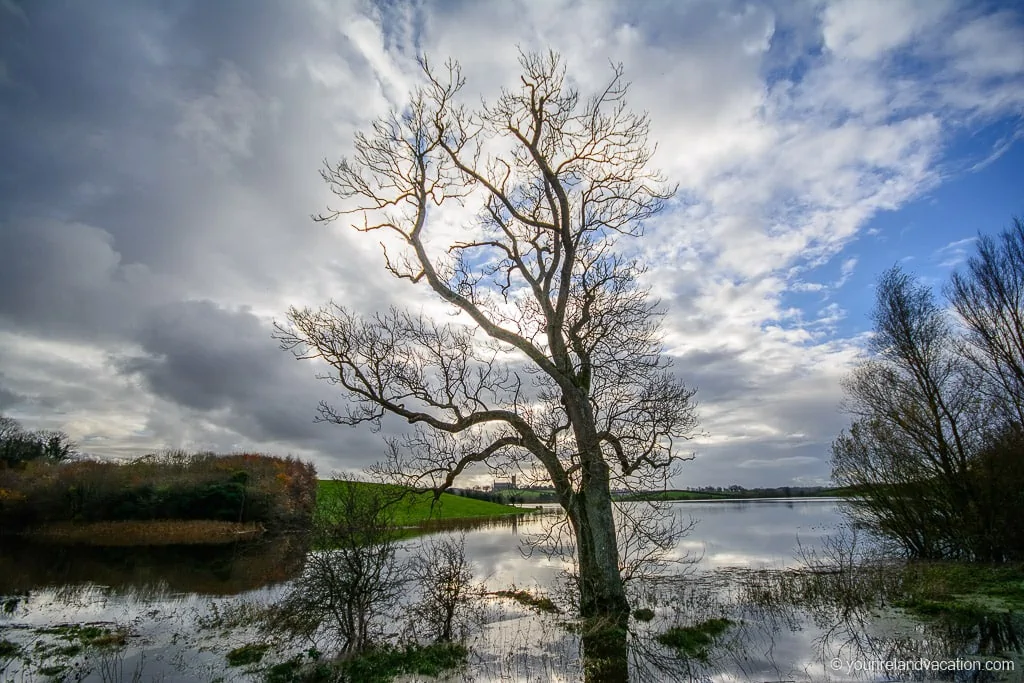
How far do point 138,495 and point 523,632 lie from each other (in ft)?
132

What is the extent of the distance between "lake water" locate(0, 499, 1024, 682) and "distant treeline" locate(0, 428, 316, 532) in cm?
1989

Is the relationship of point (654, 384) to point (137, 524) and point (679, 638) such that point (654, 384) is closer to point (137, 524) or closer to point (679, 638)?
point (679, 638)

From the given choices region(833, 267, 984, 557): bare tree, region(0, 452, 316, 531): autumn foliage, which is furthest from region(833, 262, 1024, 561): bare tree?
region(0, 452, 316, 531): autumn foliage

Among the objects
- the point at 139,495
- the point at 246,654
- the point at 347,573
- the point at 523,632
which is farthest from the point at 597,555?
the point at 139,495

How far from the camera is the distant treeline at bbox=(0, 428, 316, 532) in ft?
120

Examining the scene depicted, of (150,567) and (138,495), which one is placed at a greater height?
(138,495)

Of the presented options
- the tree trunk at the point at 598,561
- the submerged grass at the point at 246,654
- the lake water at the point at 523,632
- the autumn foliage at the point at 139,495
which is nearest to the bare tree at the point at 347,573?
the submerged grass at the point at 246,654

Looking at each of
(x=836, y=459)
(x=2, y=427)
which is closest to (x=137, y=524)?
(x=2, y=427)

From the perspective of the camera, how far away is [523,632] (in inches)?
393

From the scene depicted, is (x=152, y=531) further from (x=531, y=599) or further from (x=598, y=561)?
(x=598, y=561)

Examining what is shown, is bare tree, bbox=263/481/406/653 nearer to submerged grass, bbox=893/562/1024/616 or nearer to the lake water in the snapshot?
the lake water

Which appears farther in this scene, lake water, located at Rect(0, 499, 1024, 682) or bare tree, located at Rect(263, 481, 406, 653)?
bare tree, located at Rect(263, 481, 406, 653)

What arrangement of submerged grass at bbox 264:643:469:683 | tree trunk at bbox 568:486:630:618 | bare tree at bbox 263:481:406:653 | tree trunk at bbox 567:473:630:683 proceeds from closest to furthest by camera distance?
submerged grass at bbox 264:643:469:683, bare tree at bbox 263:481:406:653, tree trunk at bbox 567:473:630:683, tree trunk at bbox 568:486:630:618

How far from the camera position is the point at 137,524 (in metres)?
36.8
